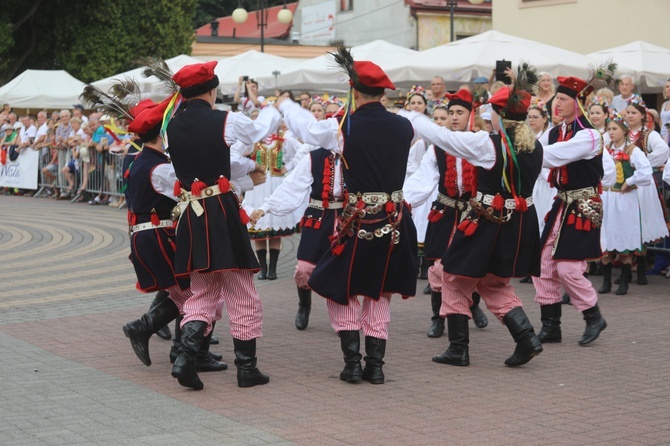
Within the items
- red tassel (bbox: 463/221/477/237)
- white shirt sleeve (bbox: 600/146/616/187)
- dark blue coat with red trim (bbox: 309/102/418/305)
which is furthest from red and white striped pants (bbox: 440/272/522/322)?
white shirt sleeve (bbox: 600/146/616/187)

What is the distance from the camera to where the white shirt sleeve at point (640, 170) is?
11.9m

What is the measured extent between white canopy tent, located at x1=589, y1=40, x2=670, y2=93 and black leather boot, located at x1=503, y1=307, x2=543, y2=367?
31.9 feet

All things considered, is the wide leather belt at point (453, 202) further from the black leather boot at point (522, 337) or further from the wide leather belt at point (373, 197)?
the wide leather belt at point (373, 197)

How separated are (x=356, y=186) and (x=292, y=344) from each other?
6.29 feet

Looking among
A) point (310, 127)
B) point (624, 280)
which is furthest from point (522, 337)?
point (624, 280)

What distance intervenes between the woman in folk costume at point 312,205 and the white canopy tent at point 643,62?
330 inches

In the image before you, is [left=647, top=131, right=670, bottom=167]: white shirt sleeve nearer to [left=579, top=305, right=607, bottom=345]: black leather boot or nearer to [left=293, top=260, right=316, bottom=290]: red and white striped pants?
[left=579, top=305, right=607, bottom=345]: black leather boot

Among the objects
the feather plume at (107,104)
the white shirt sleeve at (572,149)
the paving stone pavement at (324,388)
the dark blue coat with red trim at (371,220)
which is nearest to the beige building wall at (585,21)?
the paving stone pavement at (324,388)

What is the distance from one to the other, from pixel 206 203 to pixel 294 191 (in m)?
2.59

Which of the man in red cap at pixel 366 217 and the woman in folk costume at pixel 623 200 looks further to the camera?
the woman in folk costume at pixel 623 200

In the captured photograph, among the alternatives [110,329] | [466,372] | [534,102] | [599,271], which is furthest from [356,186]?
[599,271]

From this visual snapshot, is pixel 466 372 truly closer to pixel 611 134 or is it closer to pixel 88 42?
pixel 611 134

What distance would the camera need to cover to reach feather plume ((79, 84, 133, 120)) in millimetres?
8469

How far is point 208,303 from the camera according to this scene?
748 cm
